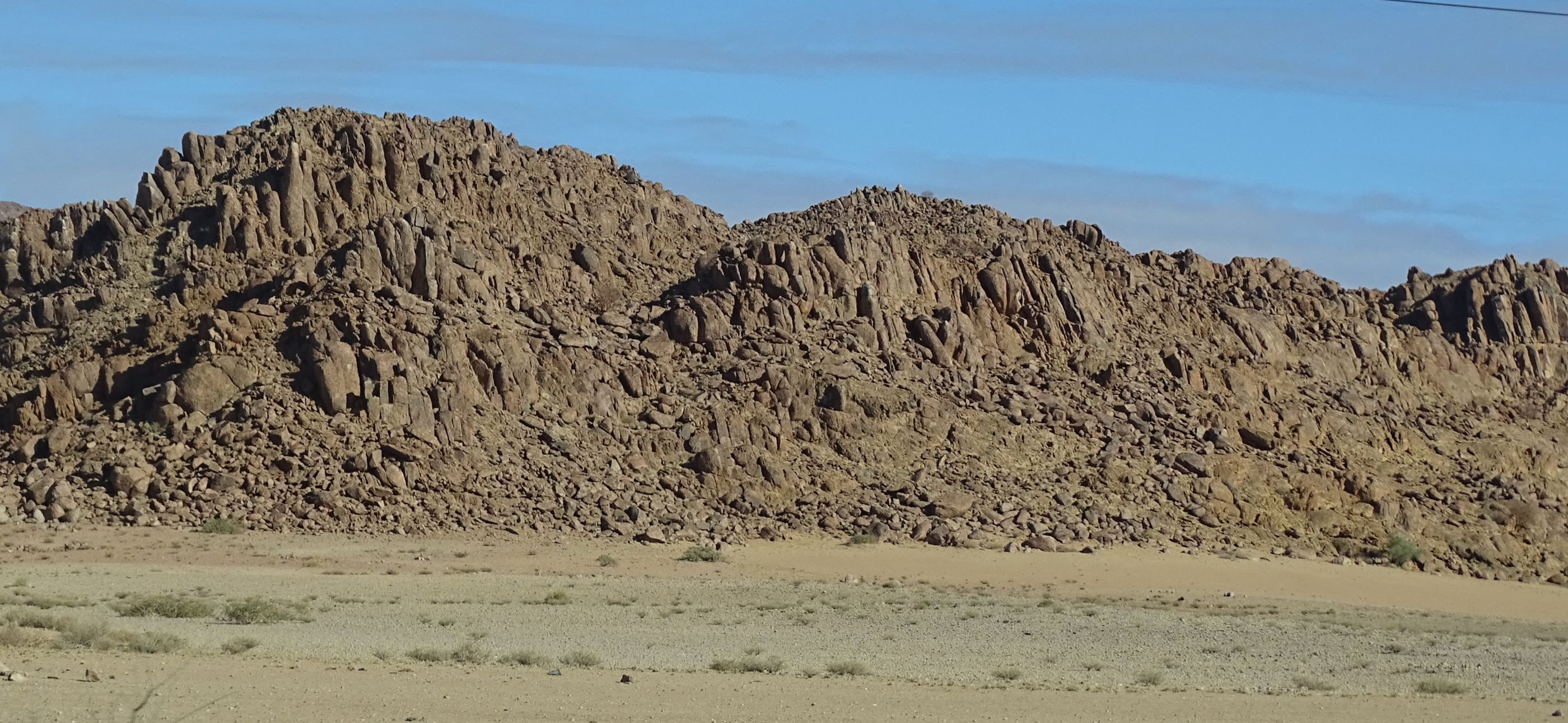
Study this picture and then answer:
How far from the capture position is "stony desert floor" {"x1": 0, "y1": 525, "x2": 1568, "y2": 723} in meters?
22.7

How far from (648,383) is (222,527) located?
43.1 ft

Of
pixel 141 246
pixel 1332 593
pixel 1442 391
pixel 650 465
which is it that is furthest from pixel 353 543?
pixel 1442 391

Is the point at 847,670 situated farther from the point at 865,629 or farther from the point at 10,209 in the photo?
the point at 10,209

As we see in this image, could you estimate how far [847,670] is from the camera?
87.1 ft

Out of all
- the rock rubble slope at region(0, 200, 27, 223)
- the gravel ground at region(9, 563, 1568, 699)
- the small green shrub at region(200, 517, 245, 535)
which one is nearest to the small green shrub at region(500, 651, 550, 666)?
the gravel ground at region(9, 563, 1568, 699)

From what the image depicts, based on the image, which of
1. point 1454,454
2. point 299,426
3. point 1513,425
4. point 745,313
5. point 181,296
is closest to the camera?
point 299,426

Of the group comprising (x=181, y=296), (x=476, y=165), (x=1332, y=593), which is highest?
(x=476, y=165)

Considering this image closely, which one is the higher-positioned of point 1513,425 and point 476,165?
point 476,165

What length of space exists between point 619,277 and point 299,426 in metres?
13.6

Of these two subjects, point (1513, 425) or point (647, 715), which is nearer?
point (647, 715)

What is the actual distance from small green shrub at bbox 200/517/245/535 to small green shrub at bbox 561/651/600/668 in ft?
67.8

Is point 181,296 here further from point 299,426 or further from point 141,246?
point 299,426

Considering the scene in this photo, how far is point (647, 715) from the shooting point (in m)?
21.7

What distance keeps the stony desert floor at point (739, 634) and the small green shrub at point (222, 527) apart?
330mm
